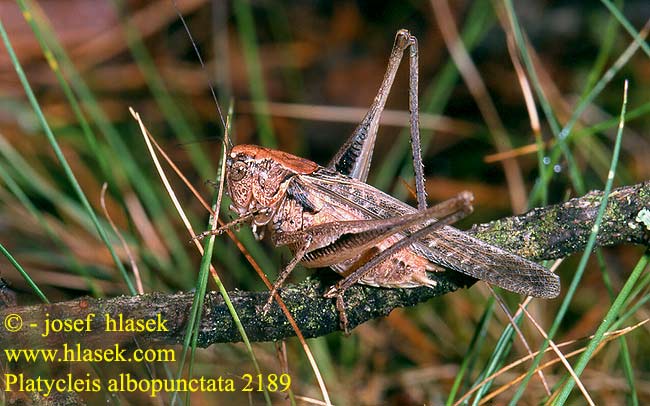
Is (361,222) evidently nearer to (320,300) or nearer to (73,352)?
(320,300)

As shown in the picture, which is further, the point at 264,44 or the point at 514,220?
the point at 264,44

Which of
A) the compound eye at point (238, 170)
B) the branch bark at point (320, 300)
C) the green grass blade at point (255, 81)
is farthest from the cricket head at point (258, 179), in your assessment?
the green grass blade at point (255, 81)

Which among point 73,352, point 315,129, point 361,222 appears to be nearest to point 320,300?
point 361,222

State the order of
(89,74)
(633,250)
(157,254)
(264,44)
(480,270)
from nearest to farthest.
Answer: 1. (480,270)
2. (157,254)
3. (633,250)
4. (89,74)
5. (264,44)

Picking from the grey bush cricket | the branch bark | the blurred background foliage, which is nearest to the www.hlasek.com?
the branch bark

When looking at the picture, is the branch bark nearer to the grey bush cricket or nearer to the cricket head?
the grey bush cricket

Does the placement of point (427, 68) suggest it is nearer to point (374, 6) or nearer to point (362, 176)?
point (374, 6)

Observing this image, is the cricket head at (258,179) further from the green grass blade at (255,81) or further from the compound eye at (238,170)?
the green grass blade at (255,81)

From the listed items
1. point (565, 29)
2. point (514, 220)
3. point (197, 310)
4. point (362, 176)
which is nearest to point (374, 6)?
point (565, 29)

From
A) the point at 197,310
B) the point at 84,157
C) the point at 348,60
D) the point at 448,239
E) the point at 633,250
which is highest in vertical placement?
the point at 348,60
